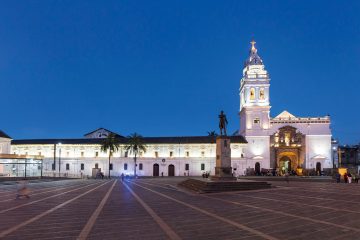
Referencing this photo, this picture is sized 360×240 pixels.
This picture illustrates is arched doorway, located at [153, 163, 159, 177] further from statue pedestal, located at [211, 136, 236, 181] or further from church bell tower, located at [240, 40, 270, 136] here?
statue pedestal, located at [211, 136, 236, 181]

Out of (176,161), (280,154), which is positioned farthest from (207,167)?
(280,154)

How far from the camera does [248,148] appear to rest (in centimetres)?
8756

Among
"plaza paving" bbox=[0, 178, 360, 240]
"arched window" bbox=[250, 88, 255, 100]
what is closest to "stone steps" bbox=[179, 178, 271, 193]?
"plaza paving" bbox=[0, 178, 360, 240]

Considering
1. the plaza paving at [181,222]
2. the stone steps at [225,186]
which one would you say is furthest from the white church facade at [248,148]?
the plaza paving at [181,222]

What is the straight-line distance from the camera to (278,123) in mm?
88125

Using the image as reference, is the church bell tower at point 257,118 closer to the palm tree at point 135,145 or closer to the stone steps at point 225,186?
the palm tree at point 135,145

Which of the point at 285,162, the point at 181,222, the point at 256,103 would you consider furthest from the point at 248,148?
the point at 181,222

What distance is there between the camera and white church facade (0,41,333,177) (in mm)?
86500

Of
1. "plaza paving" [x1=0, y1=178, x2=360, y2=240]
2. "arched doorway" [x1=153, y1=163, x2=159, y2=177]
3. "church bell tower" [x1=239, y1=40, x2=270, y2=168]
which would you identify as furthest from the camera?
"arched doorway" [x1=153, y1=163, x2=159, y2=177]

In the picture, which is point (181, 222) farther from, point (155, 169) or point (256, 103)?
point (155, 169)

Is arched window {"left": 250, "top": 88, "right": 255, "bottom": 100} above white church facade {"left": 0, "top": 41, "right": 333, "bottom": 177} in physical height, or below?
above

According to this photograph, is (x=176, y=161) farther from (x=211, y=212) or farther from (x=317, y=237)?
(x=317, y=237)

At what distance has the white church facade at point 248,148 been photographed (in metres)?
86.5

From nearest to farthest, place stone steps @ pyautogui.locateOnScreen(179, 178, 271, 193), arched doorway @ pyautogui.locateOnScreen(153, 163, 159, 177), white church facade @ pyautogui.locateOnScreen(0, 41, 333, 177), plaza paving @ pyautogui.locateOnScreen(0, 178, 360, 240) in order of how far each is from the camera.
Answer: plaza paving @ pyautogui.locateOnScreen(0, 178, 360, 240) < stone steps @ pyautogui.locateOnScreen(179, 178, 271, 193) < white church facade @ pyautogui.locateOnScreen(0, 41, 333, 177) < arched doorway @ pyautogui.locateOnScreen(153, 163, 159, 177)
